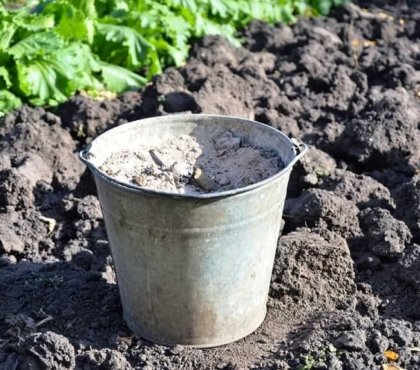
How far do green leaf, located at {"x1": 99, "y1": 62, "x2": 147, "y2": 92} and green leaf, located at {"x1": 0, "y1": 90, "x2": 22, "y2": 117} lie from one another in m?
0.74

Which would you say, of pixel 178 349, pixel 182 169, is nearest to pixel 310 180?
pixel 182 169

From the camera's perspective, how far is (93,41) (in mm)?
7031

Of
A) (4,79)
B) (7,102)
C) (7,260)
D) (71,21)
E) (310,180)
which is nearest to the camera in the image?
(7,260)

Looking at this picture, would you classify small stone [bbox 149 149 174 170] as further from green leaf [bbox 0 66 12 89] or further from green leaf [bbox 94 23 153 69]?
green leaf [bbox 94 23 153 69]

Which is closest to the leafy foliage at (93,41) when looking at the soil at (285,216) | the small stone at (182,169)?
the soil at (285,216)

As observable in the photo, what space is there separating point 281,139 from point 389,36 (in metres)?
4.38

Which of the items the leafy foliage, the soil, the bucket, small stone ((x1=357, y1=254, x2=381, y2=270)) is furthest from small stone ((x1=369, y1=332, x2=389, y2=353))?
the leafy foliage

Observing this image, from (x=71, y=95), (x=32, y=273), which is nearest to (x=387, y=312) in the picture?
(x=32, y=273)

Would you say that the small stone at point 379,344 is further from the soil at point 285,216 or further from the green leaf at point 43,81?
the green leaf at point 43,81

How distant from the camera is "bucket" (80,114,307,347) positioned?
3854mm

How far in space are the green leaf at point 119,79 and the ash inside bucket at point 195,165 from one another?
2.44m

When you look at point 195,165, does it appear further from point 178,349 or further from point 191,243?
point 178,349

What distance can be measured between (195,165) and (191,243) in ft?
1.94

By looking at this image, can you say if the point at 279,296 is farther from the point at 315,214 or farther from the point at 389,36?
the point at 389,36
